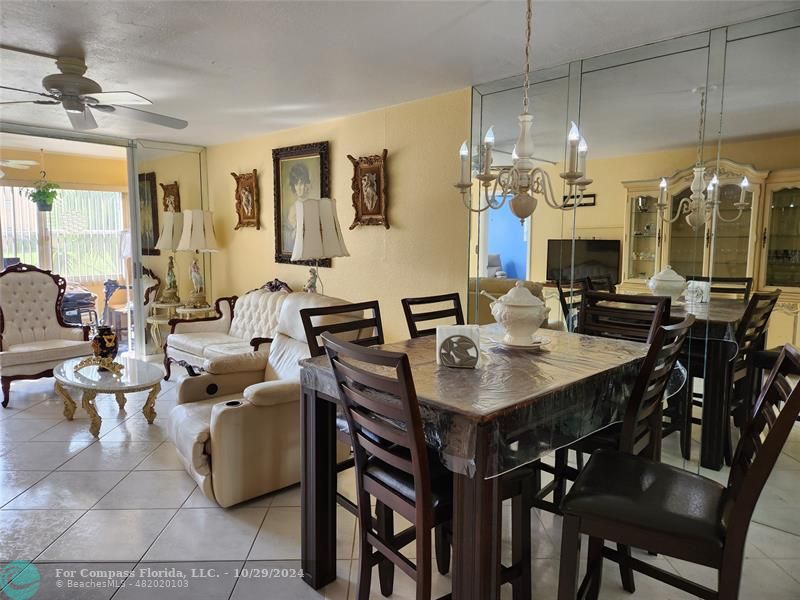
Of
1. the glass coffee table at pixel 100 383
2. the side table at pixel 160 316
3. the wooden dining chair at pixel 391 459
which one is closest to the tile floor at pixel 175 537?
the glass coffee table at pixel 100 383

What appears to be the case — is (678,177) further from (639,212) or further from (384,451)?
(384,451)

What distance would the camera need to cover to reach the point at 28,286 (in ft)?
15.1

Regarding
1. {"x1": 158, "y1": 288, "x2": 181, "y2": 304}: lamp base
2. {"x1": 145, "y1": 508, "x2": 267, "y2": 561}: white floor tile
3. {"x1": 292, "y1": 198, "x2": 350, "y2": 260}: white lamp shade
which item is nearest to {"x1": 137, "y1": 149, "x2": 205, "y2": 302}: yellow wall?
{"x1": 158, "y1": 288, "x2": 181, "y2": 304}: lamp base

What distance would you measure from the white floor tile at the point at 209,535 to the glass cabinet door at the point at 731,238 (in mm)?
2756

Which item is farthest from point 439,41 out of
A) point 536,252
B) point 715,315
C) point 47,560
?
point 47,560

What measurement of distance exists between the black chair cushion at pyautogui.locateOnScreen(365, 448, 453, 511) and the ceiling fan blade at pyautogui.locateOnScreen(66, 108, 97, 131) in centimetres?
297

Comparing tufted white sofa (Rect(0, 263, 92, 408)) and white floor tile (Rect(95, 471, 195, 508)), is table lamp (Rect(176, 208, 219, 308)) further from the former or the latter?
white floor tile (Rect(95, 471, 195, 508))

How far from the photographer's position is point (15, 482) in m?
2.83

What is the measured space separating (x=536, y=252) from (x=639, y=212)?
72cm

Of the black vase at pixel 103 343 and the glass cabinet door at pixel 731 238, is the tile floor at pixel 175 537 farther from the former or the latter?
the glass cabinet door at pixel 731 238

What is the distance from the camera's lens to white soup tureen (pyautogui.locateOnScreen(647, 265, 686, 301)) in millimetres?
2896

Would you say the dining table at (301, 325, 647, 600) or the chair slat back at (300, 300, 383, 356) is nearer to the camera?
the dining table at (301, 325, 647, 600)

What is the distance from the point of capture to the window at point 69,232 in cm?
655

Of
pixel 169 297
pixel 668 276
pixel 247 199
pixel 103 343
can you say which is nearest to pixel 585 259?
pixel 668 276
